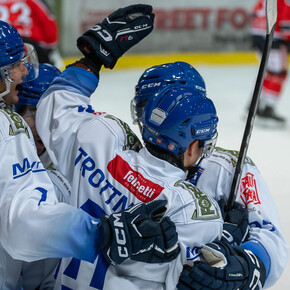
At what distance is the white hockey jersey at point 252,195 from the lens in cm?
165

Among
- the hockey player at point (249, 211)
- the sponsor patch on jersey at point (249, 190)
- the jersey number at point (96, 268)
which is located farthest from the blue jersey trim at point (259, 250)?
the jersey number at point (96, 268)

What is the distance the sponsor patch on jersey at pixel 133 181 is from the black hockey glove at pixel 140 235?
73mm

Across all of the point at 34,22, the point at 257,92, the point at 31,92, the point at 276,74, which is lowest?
the point at 276,74

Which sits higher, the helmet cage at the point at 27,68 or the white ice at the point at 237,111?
the helmet cage at the point at 27,68

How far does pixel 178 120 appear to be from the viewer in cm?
150

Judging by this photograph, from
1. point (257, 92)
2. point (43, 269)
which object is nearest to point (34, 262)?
point (43, 269)

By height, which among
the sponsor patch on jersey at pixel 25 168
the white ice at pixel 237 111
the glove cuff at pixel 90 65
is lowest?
the white ice at pixel 237 111

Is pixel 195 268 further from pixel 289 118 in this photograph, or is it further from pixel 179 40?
pixel 179 40

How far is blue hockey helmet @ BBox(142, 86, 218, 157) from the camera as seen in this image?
4.95 feet

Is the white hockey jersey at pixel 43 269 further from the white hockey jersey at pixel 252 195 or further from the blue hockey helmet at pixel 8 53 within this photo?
the white hockey jersey at pixel 252 195

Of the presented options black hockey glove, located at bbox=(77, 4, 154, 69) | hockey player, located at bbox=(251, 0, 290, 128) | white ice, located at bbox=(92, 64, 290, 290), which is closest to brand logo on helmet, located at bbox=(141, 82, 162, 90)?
black hockey glove, located at bbox=(77, 4, 154, 69)

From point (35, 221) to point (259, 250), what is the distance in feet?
1.96

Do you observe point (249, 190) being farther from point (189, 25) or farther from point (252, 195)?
point (189, 25)

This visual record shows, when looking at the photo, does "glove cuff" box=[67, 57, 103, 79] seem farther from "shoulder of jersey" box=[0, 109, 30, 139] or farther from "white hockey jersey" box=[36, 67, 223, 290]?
"shoulder of jersey" box=[0, 109, 30, 139]
